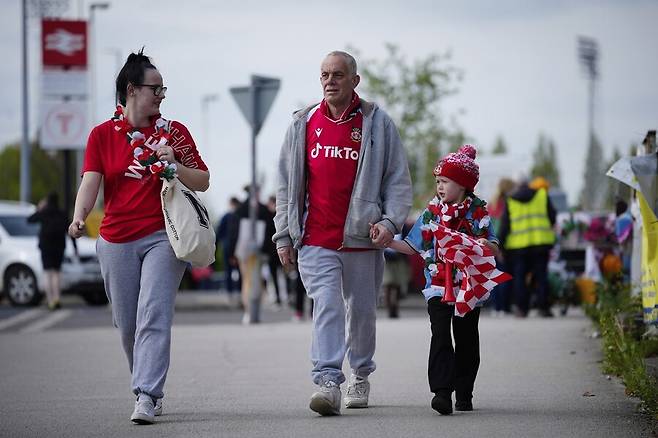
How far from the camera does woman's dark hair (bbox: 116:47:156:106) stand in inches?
327

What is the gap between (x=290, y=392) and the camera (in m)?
9.91

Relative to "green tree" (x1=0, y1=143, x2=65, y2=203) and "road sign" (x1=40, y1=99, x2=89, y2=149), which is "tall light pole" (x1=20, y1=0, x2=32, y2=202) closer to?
"road sign" (x1=40, y1=99, x2=89, y2=149)

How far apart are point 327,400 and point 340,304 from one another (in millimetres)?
591

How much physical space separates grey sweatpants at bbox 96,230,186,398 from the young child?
1198 mm

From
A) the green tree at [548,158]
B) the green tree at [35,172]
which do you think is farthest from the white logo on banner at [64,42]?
the green tree at [548,158]

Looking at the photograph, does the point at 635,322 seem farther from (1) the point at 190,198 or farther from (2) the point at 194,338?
(2) the point at 194,338

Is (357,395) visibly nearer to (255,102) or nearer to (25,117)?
(255,102)

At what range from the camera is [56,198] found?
2516 cm

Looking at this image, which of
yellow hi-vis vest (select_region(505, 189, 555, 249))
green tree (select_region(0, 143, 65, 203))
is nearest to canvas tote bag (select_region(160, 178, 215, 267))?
yellow hi-vis vest (select_region(505, 189, 555, 249))

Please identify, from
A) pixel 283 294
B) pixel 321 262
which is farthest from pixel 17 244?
pixel 321 262

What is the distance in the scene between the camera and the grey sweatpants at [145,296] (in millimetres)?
8133

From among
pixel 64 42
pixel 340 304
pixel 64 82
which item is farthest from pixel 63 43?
pixel 340 304

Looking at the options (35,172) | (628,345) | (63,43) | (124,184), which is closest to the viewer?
(124,184)

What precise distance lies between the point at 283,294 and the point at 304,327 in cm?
1233
